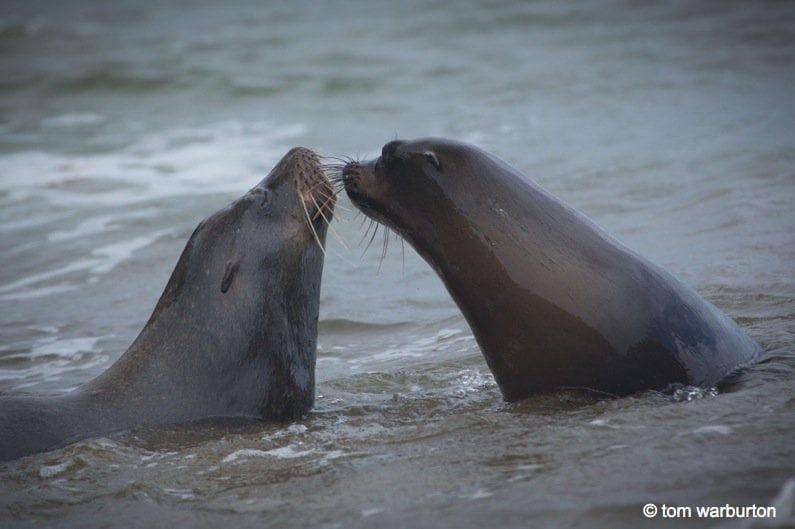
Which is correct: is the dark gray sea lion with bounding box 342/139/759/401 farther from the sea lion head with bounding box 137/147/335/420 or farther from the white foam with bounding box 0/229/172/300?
the white foam with bounding box 0/229/172/300

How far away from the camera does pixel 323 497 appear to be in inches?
163

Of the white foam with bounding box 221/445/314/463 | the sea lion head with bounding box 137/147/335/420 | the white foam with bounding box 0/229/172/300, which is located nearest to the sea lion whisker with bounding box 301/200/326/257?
the sea lion head with bounding box 137/147/335/420

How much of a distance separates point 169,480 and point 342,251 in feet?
15.2

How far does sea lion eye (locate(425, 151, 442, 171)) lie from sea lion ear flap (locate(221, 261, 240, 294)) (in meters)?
0.97

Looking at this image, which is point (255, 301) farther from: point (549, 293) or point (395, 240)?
point (395, 240)

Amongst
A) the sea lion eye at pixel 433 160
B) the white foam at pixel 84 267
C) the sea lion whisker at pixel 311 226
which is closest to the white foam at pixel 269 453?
the sea lion whisker at pixel 311 226

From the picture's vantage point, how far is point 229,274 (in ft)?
17.8

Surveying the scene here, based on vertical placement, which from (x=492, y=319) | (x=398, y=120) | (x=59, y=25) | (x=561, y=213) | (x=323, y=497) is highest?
(x=59, y=25)

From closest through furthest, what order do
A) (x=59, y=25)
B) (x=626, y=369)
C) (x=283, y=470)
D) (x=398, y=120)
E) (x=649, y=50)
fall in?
1. (x=283, y=470)
2. (x=626, y=369)
3. (x=398, y=120)
4. (x=649, y=50)
5. (x=59, y=25)

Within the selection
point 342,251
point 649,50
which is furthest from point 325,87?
point 342,251

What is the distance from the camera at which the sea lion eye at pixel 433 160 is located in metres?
5.38

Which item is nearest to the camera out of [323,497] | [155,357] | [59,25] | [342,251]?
[323,497]

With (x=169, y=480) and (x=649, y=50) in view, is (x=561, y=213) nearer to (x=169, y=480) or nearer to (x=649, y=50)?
(x=169, y=480)

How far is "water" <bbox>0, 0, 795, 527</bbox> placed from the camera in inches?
163
